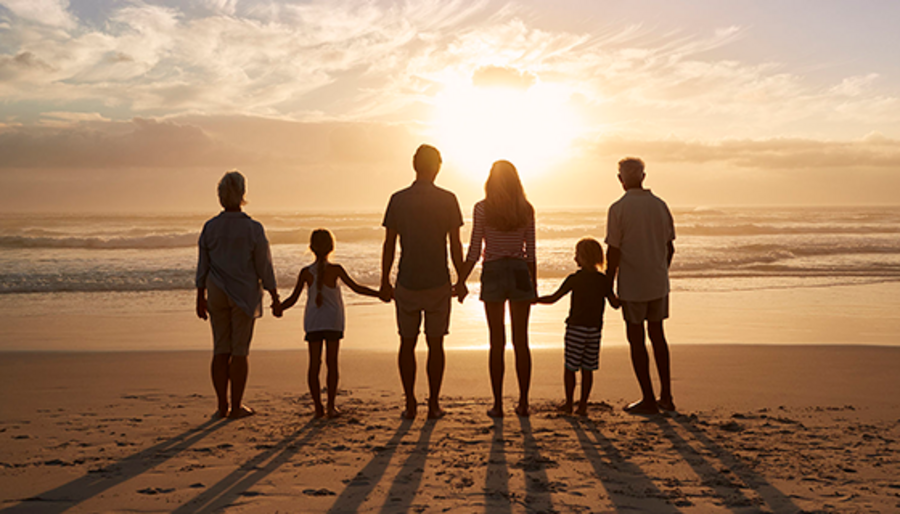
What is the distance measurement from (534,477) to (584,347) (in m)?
1.46

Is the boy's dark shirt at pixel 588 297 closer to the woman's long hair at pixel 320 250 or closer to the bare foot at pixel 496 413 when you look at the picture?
the bare foot at pixel 496 413

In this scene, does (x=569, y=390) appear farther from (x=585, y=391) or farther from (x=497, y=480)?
(x=497, y=480)

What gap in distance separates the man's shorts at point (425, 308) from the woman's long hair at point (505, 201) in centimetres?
58

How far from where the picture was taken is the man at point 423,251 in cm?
445

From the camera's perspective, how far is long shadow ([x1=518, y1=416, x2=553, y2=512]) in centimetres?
301

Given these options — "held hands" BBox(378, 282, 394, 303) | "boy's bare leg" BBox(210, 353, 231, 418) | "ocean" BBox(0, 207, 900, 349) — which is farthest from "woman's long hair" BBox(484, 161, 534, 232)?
"ocean" BBox(0, 207, 900, 349)

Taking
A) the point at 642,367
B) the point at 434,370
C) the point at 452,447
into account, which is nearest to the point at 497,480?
the point at 452,447

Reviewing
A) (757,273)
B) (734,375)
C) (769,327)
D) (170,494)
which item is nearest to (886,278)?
(757,273)

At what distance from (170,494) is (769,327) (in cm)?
854

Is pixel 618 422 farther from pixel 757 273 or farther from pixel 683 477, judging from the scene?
pixel 757 273

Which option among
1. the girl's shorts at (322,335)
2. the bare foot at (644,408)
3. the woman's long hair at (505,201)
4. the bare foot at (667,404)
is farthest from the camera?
the bare foot at (667,404)

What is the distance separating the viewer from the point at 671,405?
4.89m

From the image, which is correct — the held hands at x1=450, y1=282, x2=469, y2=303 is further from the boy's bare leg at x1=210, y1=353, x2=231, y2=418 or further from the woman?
the boy's bare leg at x1=210, y1=353, x2=231, y2=418

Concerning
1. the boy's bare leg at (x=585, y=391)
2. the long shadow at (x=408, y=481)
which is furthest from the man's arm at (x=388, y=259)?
the boy's bare leg at (x=585, y=391)
